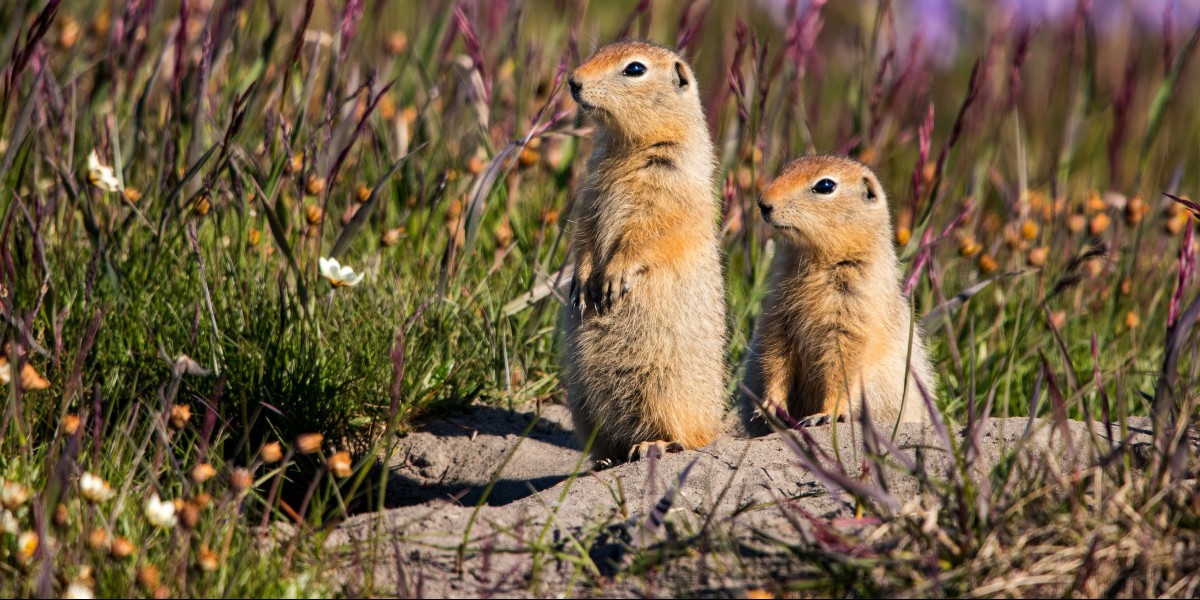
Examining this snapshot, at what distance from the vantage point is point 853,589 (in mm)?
2900

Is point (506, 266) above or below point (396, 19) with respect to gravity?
below

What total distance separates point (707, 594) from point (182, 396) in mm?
2134

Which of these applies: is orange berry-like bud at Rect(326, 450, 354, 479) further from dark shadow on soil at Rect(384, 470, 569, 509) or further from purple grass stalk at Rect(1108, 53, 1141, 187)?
purple grass stalk at Rect(1108, 53, 1141, 187)

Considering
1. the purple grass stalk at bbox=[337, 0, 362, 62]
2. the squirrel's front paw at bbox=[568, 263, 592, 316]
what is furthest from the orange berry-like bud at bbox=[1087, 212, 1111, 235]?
the purple grass stalk at bbox=[337, 0, 362, 62]

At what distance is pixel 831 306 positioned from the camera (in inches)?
187

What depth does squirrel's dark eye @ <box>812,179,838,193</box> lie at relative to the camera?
15.6 feet

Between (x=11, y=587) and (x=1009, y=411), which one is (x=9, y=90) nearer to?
(x=11, y=587)

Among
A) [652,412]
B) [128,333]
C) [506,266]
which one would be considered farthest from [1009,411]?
[128,333]

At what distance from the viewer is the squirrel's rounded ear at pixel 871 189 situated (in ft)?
16.1

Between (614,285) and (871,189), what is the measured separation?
1.22 m

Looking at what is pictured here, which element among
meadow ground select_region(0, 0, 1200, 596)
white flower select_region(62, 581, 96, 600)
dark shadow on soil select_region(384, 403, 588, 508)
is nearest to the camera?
white flower select_region(62, 581, 96, 600)

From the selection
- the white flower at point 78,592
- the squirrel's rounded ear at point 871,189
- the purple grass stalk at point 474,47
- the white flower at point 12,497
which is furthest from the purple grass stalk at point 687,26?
the white flower at point 78,592

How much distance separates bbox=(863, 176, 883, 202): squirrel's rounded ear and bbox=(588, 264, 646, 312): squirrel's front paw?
1060 mm

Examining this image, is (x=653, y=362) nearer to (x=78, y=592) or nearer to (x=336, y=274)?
(x=336, y=274)
